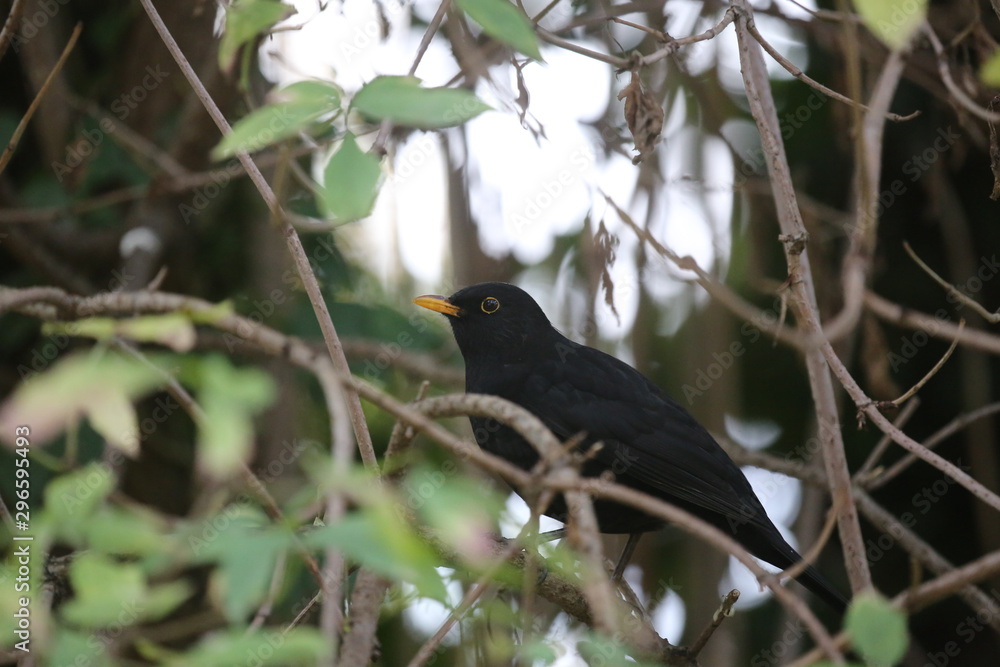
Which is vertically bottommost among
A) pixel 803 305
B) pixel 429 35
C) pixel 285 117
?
pixel 285 117

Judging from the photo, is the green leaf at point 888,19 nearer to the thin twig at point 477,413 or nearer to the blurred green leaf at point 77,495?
the thin twig at point 477,413

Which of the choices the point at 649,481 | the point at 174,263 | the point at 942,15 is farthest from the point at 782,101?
the point at 174,263

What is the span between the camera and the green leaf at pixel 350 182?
138 cm

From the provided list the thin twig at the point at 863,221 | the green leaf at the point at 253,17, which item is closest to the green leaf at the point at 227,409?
the green leaf at the point at 253,17

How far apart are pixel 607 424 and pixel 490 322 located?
0.89 meters

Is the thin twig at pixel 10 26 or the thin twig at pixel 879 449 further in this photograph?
the thin twig at pixel 879 449

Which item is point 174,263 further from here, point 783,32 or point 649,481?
point 783,32

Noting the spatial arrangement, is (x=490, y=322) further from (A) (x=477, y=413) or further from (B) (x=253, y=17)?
(B) (x=253, y=17)

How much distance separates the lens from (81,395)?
50.6 inches

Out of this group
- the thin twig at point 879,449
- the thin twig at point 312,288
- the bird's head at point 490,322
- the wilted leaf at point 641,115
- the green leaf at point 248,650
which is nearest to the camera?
the green leaf at point 248,650

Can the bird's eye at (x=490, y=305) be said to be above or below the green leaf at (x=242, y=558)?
above

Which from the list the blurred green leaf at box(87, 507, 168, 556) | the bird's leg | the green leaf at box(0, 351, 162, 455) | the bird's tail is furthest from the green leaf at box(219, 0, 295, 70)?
the bird's leg

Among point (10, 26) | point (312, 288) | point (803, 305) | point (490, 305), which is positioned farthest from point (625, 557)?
point (10, 26)

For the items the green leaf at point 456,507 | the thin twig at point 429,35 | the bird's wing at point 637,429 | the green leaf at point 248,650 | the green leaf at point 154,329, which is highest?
the thin twig at point 429,35
